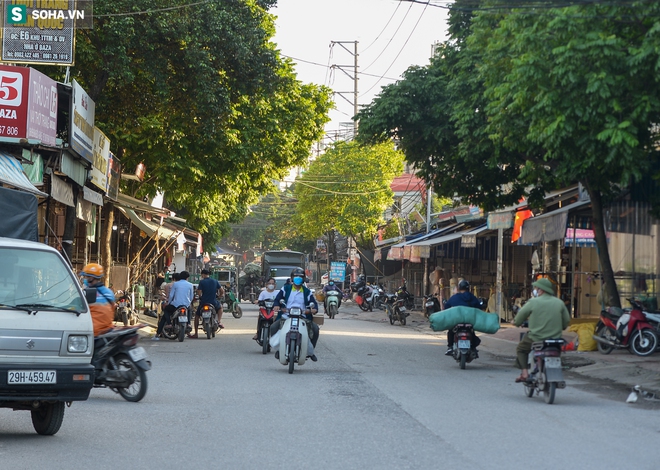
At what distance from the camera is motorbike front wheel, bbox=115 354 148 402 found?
1062cm

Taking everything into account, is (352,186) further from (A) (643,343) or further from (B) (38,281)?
(B) (38,281)

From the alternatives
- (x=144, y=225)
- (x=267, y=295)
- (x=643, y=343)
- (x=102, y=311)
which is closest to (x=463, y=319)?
(x=643, y=343)

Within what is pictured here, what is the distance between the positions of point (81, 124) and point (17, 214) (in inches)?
203

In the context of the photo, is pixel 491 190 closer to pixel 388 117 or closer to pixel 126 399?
pixel 388 117

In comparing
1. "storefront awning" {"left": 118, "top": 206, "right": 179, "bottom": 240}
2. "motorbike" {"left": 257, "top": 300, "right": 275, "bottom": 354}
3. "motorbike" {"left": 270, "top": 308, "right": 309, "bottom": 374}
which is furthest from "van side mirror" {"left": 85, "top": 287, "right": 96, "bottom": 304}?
"storefront awning" {"left": 118, "top": 206, "right": 179, "bottom": 240}

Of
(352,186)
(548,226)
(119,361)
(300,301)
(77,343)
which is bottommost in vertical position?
(119,361)

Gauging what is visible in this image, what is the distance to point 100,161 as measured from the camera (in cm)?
2195

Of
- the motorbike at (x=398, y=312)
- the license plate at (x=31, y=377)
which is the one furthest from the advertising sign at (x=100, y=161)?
the license plate at (x=31, y=377)

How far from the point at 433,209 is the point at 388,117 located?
3257cm

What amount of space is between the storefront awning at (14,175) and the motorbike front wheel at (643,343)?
38.2ft

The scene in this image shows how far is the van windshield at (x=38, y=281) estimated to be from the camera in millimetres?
8070

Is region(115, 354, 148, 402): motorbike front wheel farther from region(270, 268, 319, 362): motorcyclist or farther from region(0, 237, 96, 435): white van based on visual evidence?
region(270, 268, 319, 362): motorcyclist

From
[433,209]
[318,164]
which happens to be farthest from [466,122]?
[318,164]

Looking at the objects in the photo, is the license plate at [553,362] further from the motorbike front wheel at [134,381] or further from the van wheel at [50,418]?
the van wheel at [50,418]
